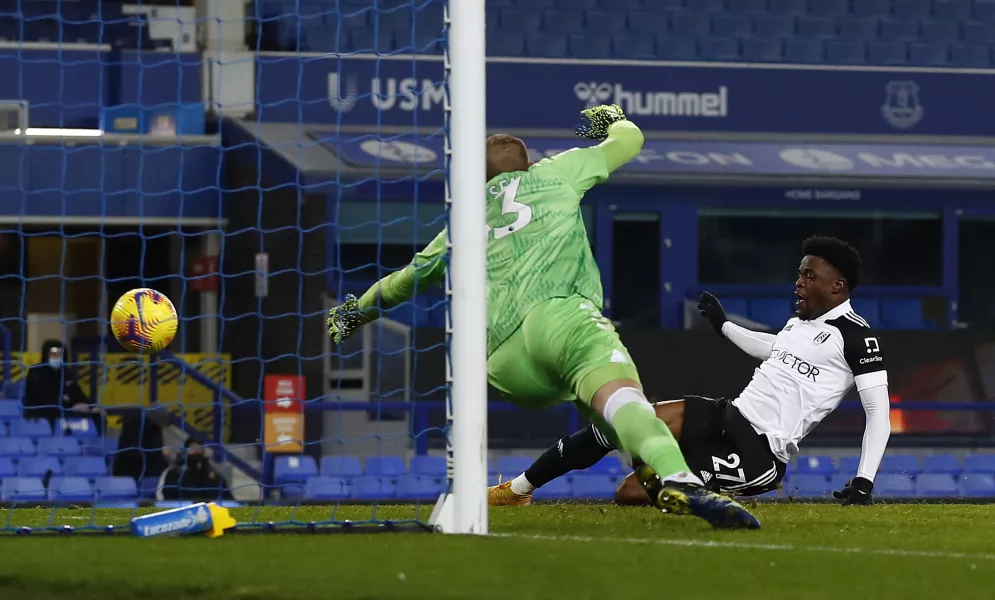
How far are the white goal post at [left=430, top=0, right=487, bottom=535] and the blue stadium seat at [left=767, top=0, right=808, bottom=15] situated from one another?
1392 cm

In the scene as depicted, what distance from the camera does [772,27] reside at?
18.5m

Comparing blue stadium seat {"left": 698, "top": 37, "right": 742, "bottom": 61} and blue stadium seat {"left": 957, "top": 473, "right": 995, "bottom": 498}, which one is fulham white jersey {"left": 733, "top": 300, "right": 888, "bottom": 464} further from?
blue stadium seat {"left": 698, "top": 37, "right": 742, "bottom": 61}

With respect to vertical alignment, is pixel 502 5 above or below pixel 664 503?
above

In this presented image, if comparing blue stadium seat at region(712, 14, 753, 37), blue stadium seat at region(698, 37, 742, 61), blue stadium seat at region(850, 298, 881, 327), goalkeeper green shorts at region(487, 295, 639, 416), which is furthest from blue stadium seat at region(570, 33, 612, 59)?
goalkeeper green shorts at region(487, 295, 639, 416)

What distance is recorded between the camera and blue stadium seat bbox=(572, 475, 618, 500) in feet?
41.4

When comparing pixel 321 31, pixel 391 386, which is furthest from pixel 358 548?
pixel 321 31

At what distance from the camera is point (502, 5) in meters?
17.9

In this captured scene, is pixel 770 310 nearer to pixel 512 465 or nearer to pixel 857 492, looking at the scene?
pixel 512 465

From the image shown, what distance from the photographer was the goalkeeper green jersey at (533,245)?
5680mm

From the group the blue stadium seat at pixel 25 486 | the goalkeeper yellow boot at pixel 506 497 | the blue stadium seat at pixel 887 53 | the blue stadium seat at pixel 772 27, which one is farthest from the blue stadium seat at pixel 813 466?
the goalkeeper yellow boot at pixel 506 497

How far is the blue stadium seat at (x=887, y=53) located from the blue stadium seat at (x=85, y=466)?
1071 centimetres

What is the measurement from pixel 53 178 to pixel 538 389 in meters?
11.4

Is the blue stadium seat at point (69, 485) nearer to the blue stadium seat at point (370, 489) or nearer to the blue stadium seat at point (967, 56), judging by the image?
the blue stadium seat at point (370, 489)

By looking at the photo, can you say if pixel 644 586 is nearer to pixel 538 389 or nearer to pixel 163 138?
pixel 538 389
